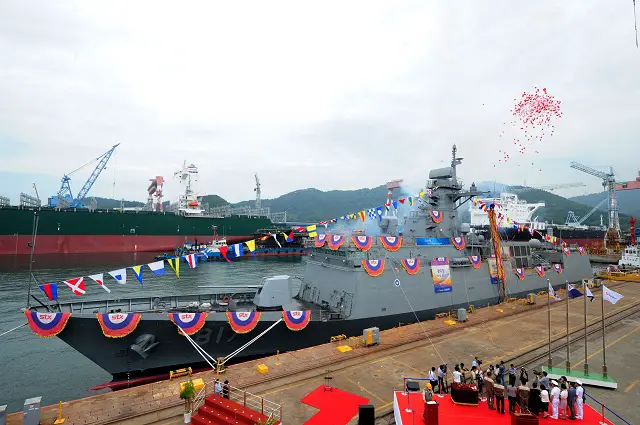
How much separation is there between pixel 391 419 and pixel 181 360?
298 inches

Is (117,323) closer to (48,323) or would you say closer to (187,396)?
(48,323)

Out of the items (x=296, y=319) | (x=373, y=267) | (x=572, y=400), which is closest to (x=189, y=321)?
(x=296, y=319)

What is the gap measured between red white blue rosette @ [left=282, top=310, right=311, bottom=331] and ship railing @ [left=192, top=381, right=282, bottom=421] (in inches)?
133

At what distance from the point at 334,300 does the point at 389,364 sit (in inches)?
180

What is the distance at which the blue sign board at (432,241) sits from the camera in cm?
1720

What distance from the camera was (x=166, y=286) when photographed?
30.5 m

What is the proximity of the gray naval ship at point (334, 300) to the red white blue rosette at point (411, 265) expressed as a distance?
0.33 m

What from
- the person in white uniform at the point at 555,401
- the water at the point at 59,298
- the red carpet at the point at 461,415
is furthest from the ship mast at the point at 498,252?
the water at the point at 59,298

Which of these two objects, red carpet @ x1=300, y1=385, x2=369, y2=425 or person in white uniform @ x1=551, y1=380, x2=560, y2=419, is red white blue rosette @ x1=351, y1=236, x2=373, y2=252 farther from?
person in white uniform @ x1=551, y1=380, x2=560, y2=419

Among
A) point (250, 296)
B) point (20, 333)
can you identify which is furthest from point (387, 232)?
point (20, 333)

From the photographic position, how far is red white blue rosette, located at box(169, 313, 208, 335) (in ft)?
35.7

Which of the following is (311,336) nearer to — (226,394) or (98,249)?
(226,394)

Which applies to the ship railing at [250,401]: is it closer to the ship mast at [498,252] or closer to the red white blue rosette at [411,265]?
the red white blue rosette at [411,265]

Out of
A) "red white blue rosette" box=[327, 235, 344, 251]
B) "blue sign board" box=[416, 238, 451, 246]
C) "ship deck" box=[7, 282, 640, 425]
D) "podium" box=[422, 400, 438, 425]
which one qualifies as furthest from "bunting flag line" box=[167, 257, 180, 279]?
"blue sign board" box=[416, 238, 451, 246]
